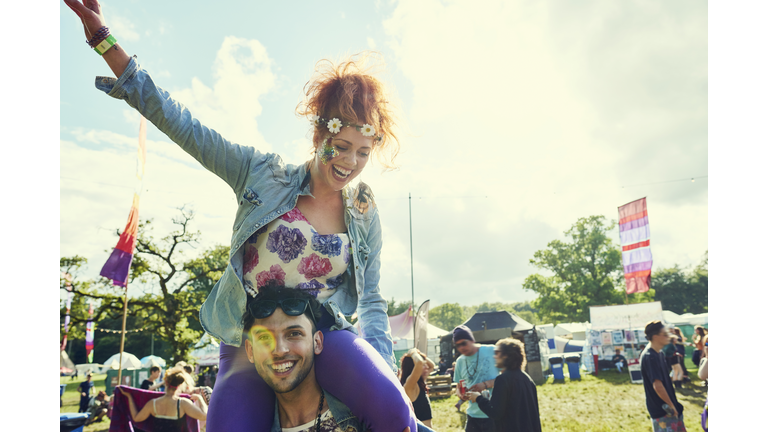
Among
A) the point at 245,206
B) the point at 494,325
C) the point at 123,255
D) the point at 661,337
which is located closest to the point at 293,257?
the point at 245,206

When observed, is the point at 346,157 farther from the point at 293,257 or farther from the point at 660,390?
the point at 660,390

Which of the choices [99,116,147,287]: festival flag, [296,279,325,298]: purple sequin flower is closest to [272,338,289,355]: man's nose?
[296,279,325,298]: purple sequin flower

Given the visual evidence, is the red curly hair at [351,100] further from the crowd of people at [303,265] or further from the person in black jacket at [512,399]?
the person in black jacket at [512,399]

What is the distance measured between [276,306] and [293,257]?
0.62ft

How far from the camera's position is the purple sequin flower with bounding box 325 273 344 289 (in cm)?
171

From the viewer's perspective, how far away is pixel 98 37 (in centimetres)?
139

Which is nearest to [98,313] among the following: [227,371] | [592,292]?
[227,371]

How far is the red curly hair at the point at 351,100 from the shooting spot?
177cm

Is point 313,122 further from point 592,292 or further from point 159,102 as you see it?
point 592,292

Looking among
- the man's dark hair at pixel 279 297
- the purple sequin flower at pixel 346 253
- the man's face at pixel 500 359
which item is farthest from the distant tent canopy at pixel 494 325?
the man's dark hair at pixel 279 297

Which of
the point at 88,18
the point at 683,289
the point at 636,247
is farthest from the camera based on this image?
the point at 683,289

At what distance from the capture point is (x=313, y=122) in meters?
1.84

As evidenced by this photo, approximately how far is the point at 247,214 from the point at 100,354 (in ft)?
184

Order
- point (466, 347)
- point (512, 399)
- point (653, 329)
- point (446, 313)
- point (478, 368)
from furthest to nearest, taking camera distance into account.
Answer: point (446, 313) < point (466, 347) < point (478, 368) < point (653, 329) < point (512, 399)
